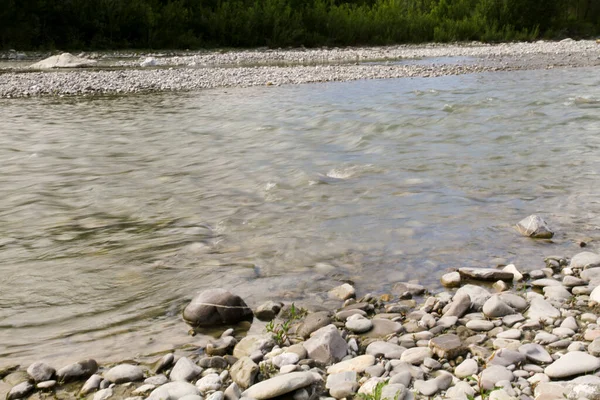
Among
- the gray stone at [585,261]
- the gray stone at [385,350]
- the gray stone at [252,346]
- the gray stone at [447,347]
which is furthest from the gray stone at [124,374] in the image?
the gray stone at [585,261]

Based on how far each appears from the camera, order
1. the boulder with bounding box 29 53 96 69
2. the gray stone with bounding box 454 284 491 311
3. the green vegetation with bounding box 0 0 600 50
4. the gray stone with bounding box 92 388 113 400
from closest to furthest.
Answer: the gray stone with bounding box 92 388 113 400, the gray stone with bounding box 454 284 491 311, the boulder with bounding box 29 53 96 69, the green vegetation with bounding box 0 0 600 50

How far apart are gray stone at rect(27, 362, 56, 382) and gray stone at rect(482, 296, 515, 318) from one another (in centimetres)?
173

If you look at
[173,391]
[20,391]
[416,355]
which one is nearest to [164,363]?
[173,391]

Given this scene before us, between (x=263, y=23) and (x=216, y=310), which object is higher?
(x=263, y=23)

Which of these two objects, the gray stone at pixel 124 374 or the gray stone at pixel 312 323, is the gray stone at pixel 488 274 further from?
the gray stone at pixel 124 374

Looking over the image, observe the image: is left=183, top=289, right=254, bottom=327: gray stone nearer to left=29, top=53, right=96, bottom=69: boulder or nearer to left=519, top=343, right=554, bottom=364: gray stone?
left=519, top=343, right=554, bottom=364: gray stone

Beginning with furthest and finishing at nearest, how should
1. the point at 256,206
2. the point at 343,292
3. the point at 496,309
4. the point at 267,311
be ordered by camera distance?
the point at 256,206 → the point at 343,292 → the point at 267,311 → the point at 496,309

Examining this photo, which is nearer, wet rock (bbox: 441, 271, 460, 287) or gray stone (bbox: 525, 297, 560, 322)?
gray stone (bbox: 525, 297, 560, 322)

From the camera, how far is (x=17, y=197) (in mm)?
5109

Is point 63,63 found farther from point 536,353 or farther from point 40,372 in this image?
point 536,353

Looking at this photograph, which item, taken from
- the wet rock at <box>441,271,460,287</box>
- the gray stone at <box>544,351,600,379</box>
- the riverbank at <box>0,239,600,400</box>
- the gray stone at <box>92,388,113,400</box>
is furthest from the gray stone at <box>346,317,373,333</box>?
the gray stone at <box>92,388,113,400</box>

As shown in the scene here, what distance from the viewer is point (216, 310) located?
2721 mm

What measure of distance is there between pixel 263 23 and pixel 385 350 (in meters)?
27.1

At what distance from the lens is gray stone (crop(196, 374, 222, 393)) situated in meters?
2.13
